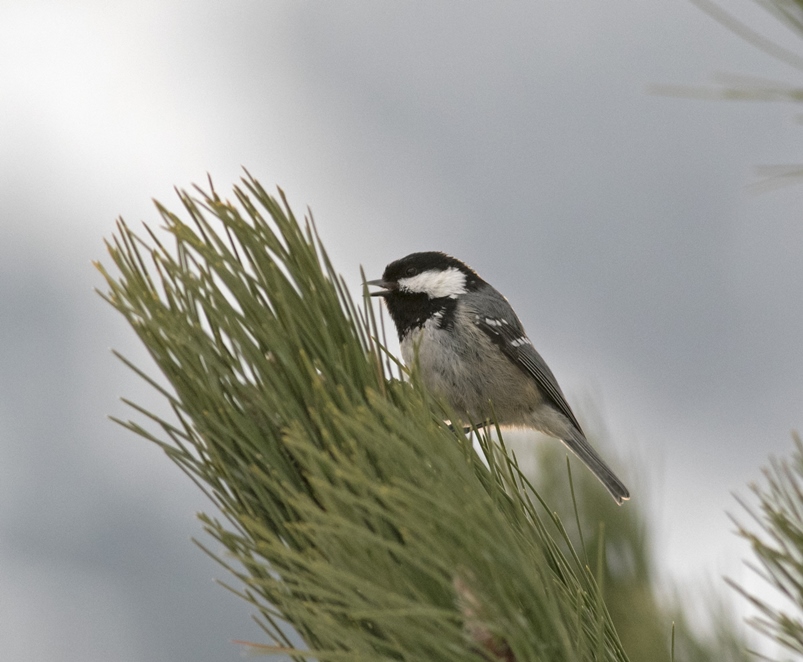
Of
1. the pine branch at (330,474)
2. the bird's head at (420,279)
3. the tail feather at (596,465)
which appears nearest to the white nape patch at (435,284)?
the bird's head at (420,279)

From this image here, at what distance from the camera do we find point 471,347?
3826 millimetres

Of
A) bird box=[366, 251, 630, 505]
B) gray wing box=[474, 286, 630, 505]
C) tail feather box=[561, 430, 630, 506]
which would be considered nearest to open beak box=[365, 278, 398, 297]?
bird box=[366, 251, 630, 505]

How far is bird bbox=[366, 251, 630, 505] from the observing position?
3740 mm

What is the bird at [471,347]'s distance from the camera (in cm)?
374

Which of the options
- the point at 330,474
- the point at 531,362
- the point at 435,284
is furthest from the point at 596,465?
the point at 330,474

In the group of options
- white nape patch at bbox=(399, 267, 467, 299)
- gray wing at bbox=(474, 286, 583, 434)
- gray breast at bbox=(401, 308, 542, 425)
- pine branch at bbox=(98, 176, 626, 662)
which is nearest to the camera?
pine branch at bbox=(98, 176, 626, 662)

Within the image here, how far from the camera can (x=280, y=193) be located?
141 cm

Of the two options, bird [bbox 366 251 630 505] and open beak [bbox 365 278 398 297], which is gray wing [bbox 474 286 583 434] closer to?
bird [bbox 366 251 630 505]

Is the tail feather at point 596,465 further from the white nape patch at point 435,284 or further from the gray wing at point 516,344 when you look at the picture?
the white nape patch at point 435,284

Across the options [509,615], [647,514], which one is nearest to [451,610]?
[509,615]

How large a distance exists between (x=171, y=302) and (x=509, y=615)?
704 millimetres

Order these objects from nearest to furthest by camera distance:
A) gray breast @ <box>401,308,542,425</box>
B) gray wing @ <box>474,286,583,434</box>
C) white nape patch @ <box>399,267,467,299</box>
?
gray breast @ <box>401,308,542,425</box> < white nape patch @ <box>399,267,467,299</box> < gray wing @ <box>474,286,583,434</box>

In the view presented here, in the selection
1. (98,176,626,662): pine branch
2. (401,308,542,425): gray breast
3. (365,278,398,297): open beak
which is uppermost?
(365,278,398,297): open beak

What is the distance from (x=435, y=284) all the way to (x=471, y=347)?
1.14 feet
